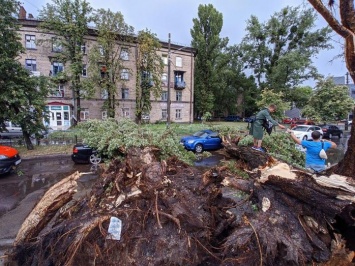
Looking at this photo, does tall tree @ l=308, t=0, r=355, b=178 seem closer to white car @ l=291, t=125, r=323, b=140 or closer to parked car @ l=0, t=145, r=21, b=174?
parked car @ l=0, t=145, r=21, b=174

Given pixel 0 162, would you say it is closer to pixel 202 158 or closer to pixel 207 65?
pixel 202 158

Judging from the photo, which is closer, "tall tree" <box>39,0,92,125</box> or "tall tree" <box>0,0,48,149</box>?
"tall tree" <box>0,0,48,149</box>

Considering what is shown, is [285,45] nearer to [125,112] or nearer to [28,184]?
[125,112]

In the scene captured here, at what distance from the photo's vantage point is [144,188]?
2.74 meters

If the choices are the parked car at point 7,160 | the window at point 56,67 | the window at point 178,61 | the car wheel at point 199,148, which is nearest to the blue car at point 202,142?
the car wheel at point 199,148

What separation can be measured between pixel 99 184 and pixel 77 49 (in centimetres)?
2286

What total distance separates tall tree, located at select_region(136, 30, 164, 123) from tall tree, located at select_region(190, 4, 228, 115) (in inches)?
469

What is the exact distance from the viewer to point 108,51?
22.9 metres

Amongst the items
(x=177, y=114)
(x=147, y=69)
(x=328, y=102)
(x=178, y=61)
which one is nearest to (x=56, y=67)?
(x=147, y=69)

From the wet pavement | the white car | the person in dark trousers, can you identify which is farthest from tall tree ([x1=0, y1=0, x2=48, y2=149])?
the white car

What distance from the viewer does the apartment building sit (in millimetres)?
24344

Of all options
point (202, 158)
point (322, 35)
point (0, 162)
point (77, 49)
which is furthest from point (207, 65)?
point (0, 162)

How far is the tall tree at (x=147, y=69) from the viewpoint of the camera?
2389 cm

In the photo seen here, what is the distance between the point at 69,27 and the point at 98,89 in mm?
7620
